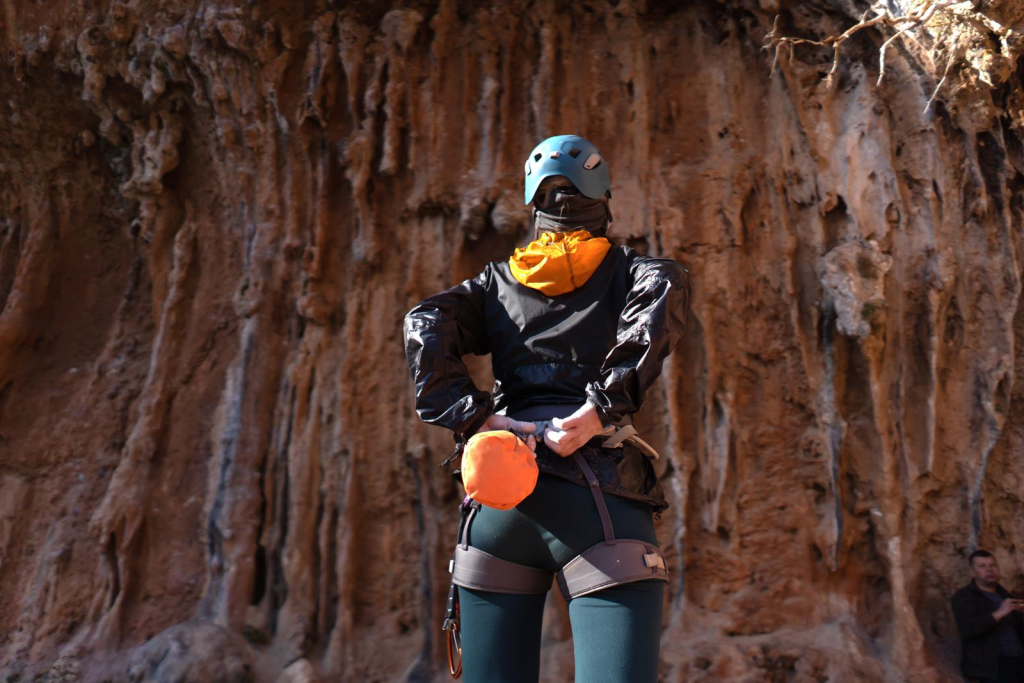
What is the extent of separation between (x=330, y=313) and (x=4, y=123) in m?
2.17

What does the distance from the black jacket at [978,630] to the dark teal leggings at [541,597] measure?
238cm

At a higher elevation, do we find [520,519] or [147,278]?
[147,278]

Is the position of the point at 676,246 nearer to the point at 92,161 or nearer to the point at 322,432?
the point at 322,432

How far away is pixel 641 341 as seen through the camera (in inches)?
67.6

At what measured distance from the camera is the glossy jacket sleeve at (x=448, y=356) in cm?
176

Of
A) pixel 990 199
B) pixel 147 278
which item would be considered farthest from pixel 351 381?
pixel 990 199

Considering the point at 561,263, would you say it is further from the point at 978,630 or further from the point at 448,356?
the point at 978,630

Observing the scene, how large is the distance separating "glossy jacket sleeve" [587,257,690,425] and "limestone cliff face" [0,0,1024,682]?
2239 mm

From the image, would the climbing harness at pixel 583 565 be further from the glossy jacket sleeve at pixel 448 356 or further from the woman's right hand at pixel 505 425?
the glossy jacket sleeve at pixel 448 356

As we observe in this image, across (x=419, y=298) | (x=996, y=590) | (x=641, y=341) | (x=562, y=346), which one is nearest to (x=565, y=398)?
(x=562, y=346)

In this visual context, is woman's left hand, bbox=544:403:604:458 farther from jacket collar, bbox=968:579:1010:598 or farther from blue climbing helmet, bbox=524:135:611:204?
jacket collar, bbox=968:579:1010:598

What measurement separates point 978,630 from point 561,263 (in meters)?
2.68

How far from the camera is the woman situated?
1.69 metres

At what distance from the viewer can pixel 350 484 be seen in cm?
402
